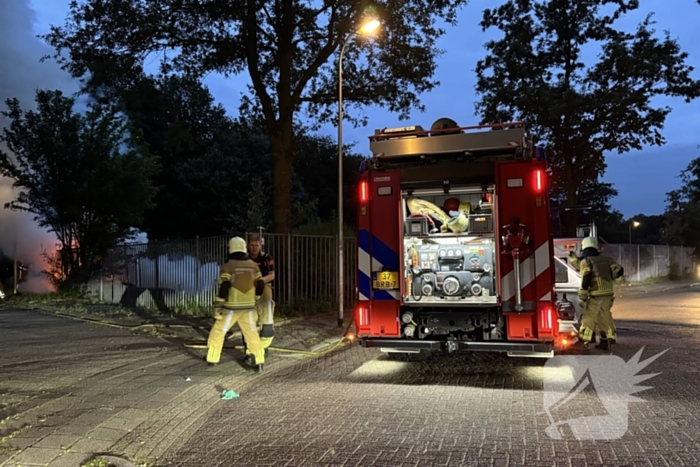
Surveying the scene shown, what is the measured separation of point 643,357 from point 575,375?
1965mm

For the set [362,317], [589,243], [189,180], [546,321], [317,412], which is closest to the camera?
[317,412]

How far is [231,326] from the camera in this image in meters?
7.69

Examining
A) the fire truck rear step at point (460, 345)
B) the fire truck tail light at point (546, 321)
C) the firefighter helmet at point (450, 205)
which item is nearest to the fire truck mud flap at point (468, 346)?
the fire truck rear step at point (460, 345)

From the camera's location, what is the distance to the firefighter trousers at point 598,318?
9000 millimetres

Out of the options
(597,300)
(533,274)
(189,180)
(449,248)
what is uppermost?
(189,180)

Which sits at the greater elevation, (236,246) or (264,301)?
(236,246)

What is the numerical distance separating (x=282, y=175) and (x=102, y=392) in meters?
10.2

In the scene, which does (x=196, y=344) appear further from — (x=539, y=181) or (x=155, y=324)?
(x=539, y=181)

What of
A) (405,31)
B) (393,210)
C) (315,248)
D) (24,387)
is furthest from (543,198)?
(405,31)

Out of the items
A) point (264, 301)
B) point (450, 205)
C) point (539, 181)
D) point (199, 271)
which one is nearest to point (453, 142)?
point (450, 205)

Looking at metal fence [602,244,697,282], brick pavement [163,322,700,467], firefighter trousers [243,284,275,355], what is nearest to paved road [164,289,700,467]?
brick pavement [163,322,700,467]

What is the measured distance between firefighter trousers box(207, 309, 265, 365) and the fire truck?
1.32m

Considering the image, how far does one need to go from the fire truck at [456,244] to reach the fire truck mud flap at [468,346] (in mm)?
12

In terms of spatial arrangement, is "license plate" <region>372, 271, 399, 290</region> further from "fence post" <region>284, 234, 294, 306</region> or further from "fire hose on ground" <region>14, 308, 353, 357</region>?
"fence post" <region>284, 234, 294, 306</region>
